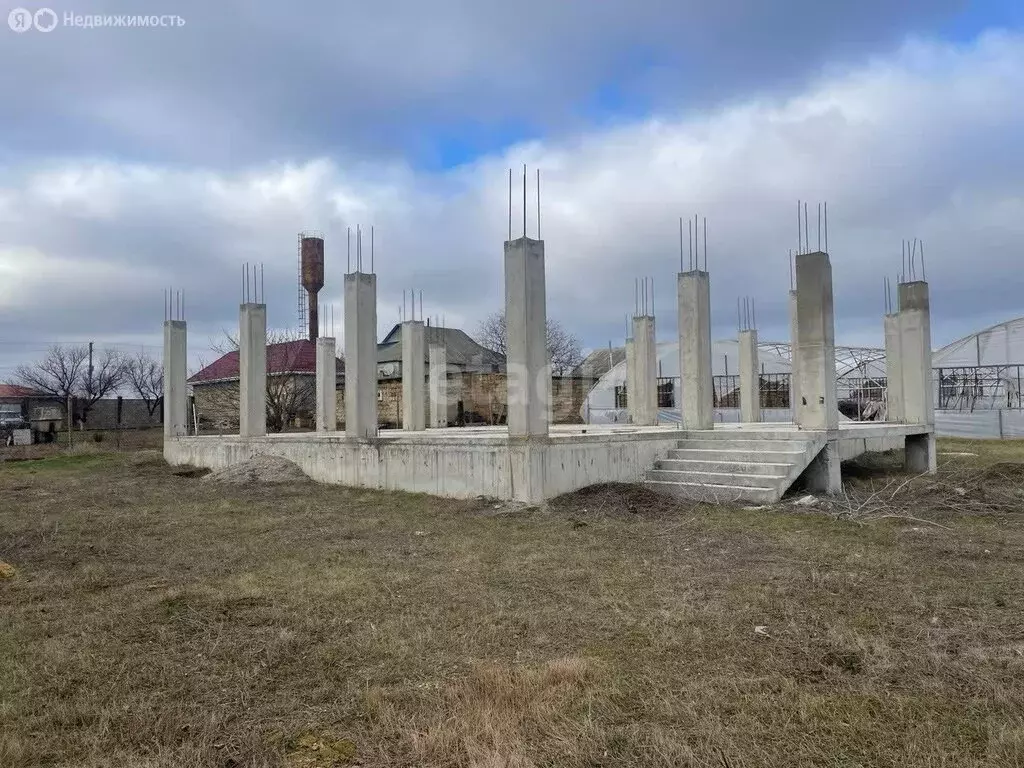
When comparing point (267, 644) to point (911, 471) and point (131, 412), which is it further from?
point (131, 412)

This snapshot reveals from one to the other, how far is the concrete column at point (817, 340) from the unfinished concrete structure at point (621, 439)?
0.02 m

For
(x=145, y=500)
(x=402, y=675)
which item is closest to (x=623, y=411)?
(x=145, y=500)

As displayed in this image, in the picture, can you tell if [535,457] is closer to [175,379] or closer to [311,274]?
[175,379]

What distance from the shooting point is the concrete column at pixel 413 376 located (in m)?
18.2

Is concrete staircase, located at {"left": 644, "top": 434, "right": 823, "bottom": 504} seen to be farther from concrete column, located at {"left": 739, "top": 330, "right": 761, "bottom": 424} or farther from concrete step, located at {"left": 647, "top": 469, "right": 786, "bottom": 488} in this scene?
concrete column, located at {"left": 739, "top": 330, "right": 761, "bottom": 424}

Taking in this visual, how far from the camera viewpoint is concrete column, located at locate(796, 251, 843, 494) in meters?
11.1

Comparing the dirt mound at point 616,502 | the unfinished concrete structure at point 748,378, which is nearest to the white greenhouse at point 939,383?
the unfinished concrete structure at point 748,378

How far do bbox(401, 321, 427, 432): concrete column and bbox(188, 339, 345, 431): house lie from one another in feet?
26.1

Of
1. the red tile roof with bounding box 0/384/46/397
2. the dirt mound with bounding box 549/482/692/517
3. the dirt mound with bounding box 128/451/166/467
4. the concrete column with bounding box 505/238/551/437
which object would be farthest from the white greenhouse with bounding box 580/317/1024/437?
the red tile roof with bounding box 0/384/46/397

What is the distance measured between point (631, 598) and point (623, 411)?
873 inches

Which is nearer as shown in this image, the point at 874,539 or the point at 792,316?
the point at 874,539

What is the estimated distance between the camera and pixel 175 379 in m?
19.9

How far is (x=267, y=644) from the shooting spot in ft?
14.8

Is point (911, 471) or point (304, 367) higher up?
point (304, 367)
